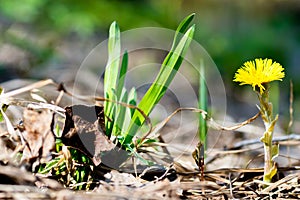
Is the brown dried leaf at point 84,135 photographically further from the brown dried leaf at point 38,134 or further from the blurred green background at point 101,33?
the blurred green background at point 101,33

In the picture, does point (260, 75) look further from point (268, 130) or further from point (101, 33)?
point (101, 33)

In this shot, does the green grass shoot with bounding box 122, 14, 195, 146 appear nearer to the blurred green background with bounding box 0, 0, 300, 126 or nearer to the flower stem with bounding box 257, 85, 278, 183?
the flower stem with bounding box 257, 85, 278, 183

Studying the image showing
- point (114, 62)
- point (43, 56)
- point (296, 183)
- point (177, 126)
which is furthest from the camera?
point (43, 56)

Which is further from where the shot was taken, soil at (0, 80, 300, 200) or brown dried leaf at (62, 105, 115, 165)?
brown dried leaf at (62, 105, 115, 165)

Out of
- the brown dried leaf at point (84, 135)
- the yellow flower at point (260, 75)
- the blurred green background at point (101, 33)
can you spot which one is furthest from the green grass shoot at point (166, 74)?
the blurred green background at point (101, 33)

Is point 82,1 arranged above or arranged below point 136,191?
above

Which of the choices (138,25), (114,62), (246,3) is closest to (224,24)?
(246,3)

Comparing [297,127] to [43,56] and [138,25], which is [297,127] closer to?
[43,56]

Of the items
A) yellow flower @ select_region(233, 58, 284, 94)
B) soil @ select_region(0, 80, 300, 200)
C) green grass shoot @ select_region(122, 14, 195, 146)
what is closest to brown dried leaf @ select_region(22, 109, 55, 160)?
soil @ select_region(0, 80, 300, 200)
